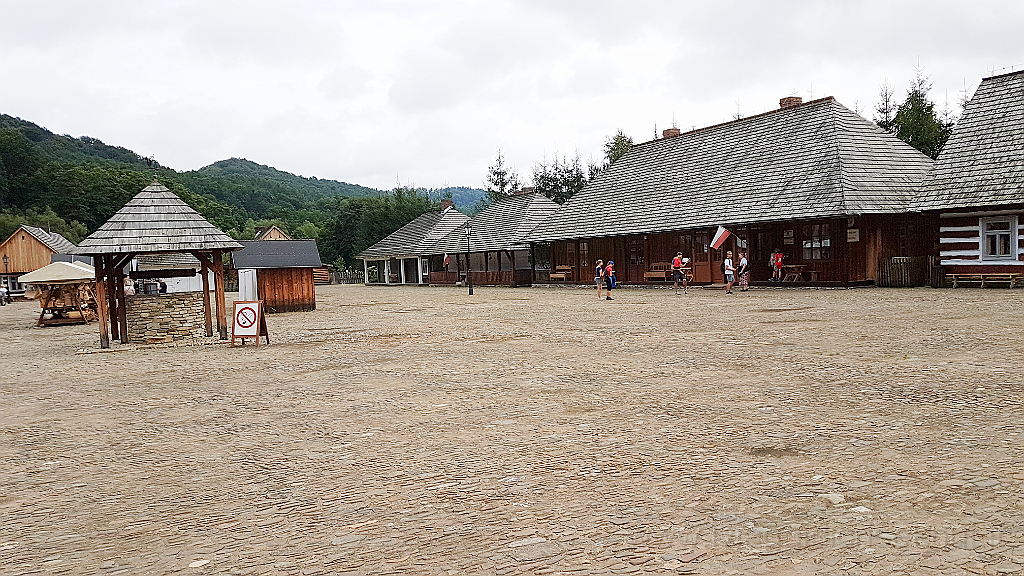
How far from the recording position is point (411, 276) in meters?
65.2

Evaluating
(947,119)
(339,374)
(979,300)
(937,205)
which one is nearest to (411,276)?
(947,119)

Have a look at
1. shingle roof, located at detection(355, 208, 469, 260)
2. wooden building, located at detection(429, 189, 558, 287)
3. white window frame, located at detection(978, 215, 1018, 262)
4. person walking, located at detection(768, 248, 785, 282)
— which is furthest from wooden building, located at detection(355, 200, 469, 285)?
white window frame, located at detection(978, 215, 1018, 262)

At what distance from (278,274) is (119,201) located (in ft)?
209

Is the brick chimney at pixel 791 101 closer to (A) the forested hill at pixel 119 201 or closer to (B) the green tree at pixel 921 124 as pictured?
(B) the green tree at pixel 921 124

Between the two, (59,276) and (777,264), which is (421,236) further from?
(59,276)

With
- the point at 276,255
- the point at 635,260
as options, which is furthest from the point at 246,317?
the point at 635,260

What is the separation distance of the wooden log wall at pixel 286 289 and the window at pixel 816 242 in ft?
60.6

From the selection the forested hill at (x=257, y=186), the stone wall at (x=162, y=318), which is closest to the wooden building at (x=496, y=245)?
the stone wall at (x=162, y=318)

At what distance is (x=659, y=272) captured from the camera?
36.1 metres

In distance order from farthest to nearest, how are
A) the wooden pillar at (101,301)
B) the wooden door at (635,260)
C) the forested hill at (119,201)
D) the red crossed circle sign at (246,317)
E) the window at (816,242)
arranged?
the forested hill at (119,201) → the wooden door at (635,260) → the window at (816,242) → the wooden pillar at (101,301) → the red crossed circle sign at (246,317)

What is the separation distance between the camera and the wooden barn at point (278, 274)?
91.7ft

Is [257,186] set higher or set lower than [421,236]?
higher

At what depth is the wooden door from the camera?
37.9 meters

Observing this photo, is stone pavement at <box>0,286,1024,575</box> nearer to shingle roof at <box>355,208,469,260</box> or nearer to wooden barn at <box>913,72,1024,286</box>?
wooden barn at <box>913,72,1024,286</box>
